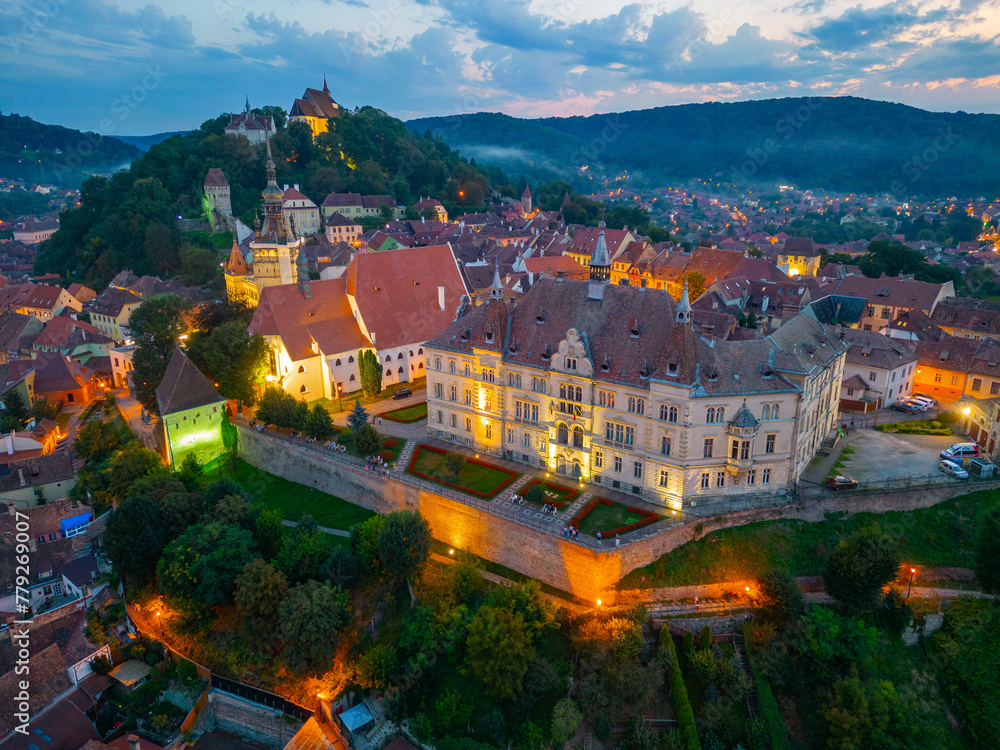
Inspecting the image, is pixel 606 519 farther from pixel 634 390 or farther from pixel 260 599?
pixel 260 599

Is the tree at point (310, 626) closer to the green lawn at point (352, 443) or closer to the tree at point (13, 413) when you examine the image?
the green lawn at point (352, 443)

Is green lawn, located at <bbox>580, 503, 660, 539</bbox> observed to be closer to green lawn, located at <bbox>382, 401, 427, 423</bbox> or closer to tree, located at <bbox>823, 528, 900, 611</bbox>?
tree, located at <bbox>823, 528, 900, 611</bbox>

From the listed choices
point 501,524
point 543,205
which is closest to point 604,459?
point 501,524

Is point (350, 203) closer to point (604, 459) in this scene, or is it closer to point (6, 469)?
point (6, 469)

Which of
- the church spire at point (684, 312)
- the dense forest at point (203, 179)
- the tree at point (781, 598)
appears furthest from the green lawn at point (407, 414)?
the dense forest at point (203, 179)

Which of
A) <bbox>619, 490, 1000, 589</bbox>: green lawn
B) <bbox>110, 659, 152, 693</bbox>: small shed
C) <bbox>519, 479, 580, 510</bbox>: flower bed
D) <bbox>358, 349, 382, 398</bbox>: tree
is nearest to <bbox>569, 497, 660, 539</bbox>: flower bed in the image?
<bbox>519, 479, 580, 510</bbox>: flower bed
